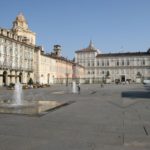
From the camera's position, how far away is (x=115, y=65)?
474ft

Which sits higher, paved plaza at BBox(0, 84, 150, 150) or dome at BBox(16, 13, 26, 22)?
dome at BBox(16, 13, 26, 22)

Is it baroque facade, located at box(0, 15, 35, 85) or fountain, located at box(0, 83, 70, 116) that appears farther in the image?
baroque facade, located at box(0, 15, 35, 85)

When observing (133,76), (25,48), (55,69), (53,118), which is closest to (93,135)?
(53,118)

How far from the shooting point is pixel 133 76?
141 meters

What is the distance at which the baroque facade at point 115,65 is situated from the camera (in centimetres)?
14012

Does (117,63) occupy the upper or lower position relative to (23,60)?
upper

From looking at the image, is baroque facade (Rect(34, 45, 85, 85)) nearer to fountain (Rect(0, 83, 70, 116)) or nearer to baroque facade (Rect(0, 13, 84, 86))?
baroque facade (Rect(0, 13, 84, 86))

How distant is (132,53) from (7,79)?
88.5 metres

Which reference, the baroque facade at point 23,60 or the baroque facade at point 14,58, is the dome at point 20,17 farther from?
the baroque facade at point 14,58

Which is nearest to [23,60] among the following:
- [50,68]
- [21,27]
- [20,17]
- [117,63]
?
[21,27]

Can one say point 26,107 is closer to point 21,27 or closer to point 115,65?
point 21,27

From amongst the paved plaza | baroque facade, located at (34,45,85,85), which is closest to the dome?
baroque facade, located at (34,45,85,85)

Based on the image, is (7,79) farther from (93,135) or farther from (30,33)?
(93,135)

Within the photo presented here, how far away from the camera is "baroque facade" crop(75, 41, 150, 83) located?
14012 centimetres
